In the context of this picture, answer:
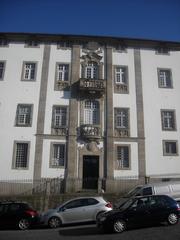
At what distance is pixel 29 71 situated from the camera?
25.2 m

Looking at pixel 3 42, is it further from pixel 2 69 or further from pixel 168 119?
pixel 168 119

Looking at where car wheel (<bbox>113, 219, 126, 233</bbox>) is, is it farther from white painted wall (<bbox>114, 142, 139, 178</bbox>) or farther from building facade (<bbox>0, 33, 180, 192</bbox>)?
white painted wall (<bbox>114, 142, 139, 178</bbox>)

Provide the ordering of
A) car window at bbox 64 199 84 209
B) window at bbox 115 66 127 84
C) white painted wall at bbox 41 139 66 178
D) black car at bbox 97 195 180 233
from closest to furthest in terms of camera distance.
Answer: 1. black car at bbox 97 195 180 233
2. car window at bbox 64 199 84 209
3. white painted wall at bbox 41 139 66 178
4. window at bbox 115 66 127 84

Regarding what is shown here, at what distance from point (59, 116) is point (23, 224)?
41.0ft

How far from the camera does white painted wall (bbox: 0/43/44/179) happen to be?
2234cm

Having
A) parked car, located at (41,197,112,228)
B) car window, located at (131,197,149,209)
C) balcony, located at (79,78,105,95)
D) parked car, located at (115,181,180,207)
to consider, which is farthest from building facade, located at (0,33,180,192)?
car window, located at (131,197,149,209)

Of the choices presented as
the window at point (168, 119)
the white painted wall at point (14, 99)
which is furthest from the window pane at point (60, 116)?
the window at point (168, 119)

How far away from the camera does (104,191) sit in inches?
853

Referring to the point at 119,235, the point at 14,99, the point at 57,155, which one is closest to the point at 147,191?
the point at 119,235

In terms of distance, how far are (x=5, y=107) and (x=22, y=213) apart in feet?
43.1

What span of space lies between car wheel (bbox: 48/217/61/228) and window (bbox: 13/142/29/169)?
34.6ft

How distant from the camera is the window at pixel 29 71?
2490 cm

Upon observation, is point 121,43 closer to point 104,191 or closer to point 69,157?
point 69,157

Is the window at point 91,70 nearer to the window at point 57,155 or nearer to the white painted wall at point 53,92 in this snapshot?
the white painted wall at point 53,92
